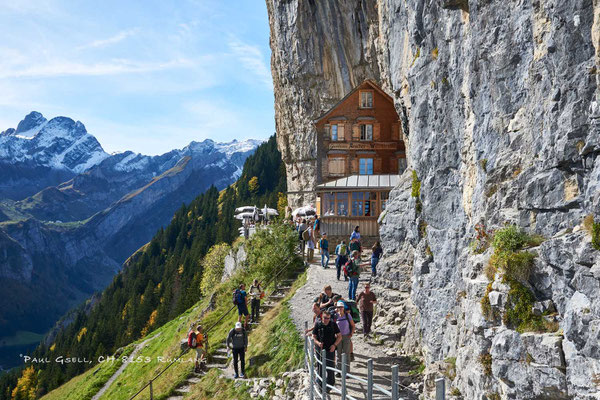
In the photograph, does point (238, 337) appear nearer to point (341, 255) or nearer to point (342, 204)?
point (341, 255)

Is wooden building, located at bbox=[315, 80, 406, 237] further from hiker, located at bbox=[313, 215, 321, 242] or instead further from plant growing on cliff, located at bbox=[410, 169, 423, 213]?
plant growing on cliff, located at bbox=[410, 169, 423, 213]

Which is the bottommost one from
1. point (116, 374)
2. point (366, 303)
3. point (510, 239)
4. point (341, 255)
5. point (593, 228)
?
point (116, 374)

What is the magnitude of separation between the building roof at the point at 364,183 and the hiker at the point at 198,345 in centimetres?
1385

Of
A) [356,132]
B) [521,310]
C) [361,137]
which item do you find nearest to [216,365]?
[521,310]

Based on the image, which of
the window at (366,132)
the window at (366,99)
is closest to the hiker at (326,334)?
the window at (366,132)

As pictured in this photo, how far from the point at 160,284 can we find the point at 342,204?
Answer: 8046 centimetres

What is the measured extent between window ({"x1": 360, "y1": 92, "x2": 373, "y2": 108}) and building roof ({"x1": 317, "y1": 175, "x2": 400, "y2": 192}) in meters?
10.4

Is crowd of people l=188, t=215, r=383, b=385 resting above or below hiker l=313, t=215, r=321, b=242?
below

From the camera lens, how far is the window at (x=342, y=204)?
110ft

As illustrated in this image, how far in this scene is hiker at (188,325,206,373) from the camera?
23016mm

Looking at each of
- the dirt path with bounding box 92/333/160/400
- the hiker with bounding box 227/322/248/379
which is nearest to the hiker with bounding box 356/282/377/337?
the hiker with bounding box 227/322/248/379

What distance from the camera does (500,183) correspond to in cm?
1298

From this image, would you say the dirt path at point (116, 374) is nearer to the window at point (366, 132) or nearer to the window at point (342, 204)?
the window at point (342, 204)

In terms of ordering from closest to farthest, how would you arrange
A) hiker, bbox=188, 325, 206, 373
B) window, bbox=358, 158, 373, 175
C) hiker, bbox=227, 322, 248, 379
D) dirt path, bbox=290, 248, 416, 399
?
1. dirt path, bbox=290, 248, 416, 399
2. hiker, bbox=227, 322, 248, 379
3. hiker, bbox=188, 325, 206, 373
4. window, bbox=358, 158, 373, 175
